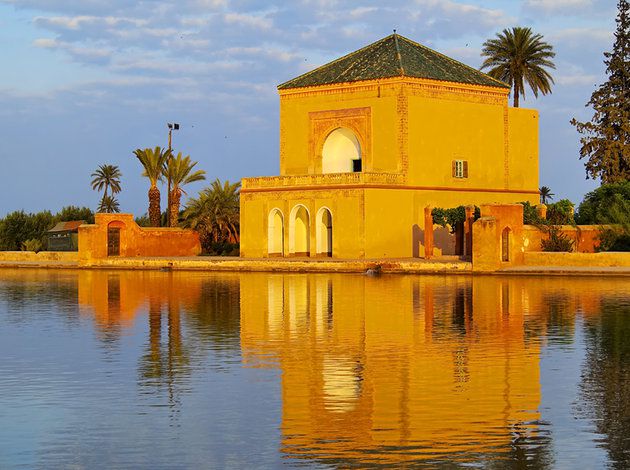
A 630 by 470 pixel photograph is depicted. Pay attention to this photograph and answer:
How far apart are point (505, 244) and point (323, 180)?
8.95m

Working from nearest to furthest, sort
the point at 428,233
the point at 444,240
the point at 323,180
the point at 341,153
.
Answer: the point at 428,233, the point at 323,180, the point at 444,240, the point at 341,153

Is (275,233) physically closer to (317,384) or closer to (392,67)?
(392,67)

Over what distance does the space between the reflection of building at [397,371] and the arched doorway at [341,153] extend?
20.3m

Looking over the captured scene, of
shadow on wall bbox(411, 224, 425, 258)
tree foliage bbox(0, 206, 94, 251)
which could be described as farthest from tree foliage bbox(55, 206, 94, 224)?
shadow on wall bbox(411, 224, 425, 258)

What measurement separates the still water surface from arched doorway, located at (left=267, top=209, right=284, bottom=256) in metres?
20.3

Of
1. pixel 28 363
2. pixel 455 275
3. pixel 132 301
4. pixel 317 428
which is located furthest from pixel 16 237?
pixel 317 428

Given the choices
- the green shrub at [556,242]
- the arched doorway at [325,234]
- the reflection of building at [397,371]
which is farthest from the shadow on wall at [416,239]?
the reflection of building at [397,371]

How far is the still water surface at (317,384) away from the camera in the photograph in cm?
844

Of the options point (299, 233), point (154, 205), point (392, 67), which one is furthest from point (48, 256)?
point (392, 67)

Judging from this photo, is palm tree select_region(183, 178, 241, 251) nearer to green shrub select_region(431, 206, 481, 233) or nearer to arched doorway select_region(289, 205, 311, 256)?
arched doorway select_region(289, 205, 311, 256)

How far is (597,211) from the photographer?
131ft

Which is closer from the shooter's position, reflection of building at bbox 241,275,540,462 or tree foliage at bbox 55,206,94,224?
reflection of building at bbox 241,275,540,462

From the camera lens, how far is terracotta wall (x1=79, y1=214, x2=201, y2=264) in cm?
4253

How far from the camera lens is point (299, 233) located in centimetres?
4381
